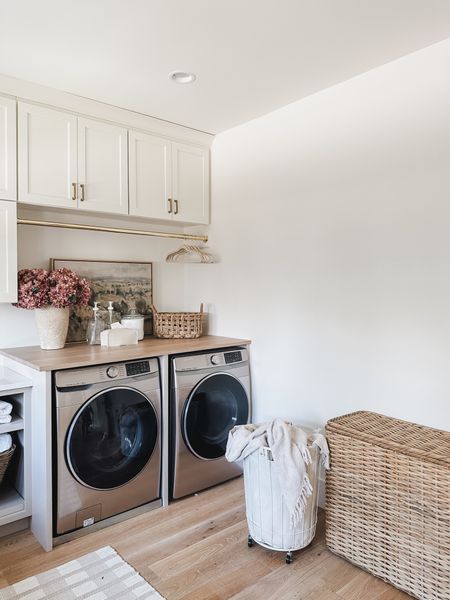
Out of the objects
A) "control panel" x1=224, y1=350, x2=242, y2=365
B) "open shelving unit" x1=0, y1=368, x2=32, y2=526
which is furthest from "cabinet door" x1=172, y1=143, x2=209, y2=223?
"open shelving unit" x1=0, y1=368, x2=32, y2=526

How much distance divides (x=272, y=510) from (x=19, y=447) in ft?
4.64

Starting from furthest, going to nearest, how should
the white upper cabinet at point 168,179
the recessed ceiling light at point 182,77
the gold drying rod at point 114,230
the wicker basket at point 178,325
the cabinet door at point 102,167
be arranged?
the wicker basket at point 178,325 → the white upper cabinet at point 168,179 → the cabinet door at point 102,167 → the gold drying rod at point 114,230 → the recessed ceiling light at point 182,77

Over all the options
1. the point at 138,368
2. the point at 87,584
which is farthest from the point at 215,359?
the point at 87,584

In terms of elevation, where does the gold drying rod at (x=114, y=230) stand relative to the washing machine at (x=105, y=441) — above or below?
above

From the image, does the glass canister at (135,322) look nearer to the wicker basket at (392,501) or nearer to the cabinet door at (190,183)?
the cabinet door at (190,183)

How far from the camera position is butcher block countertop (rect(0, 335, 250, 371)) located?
222cm

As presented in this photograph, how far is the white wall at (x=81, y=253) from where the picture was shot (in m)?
2.73

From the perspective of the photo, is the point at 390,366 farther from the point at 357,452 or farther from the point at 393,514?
the point at 393,514

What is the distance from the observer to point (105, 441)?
235 cm

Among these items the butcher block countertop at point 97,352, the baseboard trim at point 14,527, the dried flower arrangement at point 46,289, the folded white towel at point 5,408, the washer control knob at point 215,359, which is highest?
the dried flower arrangement at point 46,289

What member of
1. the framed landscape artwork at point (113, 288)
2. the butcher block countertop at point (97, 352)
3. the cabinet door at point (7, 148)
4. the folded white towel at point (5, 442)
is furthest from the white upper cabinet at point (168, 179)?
the folded white towel at point (5, 442)

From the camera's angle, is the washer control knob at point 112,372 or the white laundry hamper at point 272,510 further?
the washer control knob at point 112,372

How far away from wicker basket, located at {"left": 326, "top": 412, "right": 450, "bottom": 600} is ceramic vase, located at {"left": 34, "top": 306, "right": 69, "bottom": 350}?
1.66 metres

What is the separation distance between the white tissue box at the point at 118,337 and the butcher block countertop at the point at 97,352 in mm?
49
